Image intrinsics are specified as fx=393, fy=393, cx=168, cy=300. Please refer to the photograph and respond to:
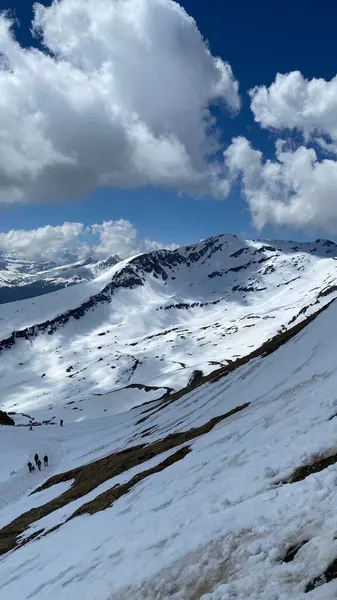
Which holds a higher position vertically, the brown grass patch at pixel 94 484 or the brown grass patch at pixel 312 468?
the brown grass patch at pixel 312 468

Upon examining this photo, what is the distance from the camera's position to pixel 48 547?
690 inches

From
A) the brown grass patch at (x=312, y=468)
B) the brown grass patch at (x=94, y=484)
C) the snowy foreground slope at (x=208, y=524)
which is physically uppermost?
the brown grass patch at (x=312, y=468)

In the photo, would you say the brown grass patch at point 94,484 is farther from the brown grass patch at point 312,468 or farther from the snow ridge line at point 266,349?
the snow ridge line at point 266,349

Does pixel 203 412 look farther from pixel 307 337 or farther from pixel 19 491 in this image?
pixel 19 491

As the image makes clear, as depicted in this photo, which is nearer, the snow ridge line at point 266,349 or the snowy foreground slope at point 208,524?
the snowy foreground slope at point 208,524

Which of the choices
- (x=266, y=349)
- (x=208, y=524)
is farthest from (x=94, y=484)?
(x=266, y=349)

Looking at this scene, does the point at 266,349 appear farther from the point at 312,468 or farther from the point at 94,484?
the point at 312,468

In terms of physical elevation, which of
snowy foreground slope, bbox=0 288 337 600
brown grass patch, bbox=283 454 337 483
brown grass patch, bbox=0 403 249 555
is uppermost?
brown grass patch, bbox=283 454 337 483

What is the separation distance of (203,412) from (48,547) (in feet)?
87.1

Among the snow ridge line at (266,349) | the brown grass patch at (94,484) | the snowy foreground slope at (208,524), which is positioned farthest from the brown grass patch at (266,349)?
the snowy foreground slope at (208,524)

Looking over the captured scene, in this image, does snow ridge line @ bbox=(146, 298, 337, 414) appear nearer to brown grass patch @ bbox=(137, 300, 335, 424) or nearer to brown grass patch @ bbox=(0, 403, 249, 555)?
brown grass patch @ bbox=(137, 300, 335, 424)

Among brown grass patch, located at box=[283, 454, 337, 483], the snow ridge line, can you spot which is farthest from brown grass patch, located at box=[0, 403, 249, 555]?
the snow ridge line

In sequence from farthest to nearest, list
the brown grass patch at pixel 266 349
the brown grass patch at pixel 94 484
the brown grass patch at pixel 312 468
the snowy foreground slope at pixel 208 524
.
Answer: the brown grass patch at pixel 266 349 < the brown grass patch at pixel 94 484 < the brown grass patch at pixel 312 468 < the snowy foreground slope at pixel 208 524

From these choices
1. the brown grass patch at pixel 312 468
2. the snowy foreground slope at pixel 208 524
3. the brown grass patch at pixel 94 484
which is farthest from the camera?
the brown grass patch at pixel 94 484
